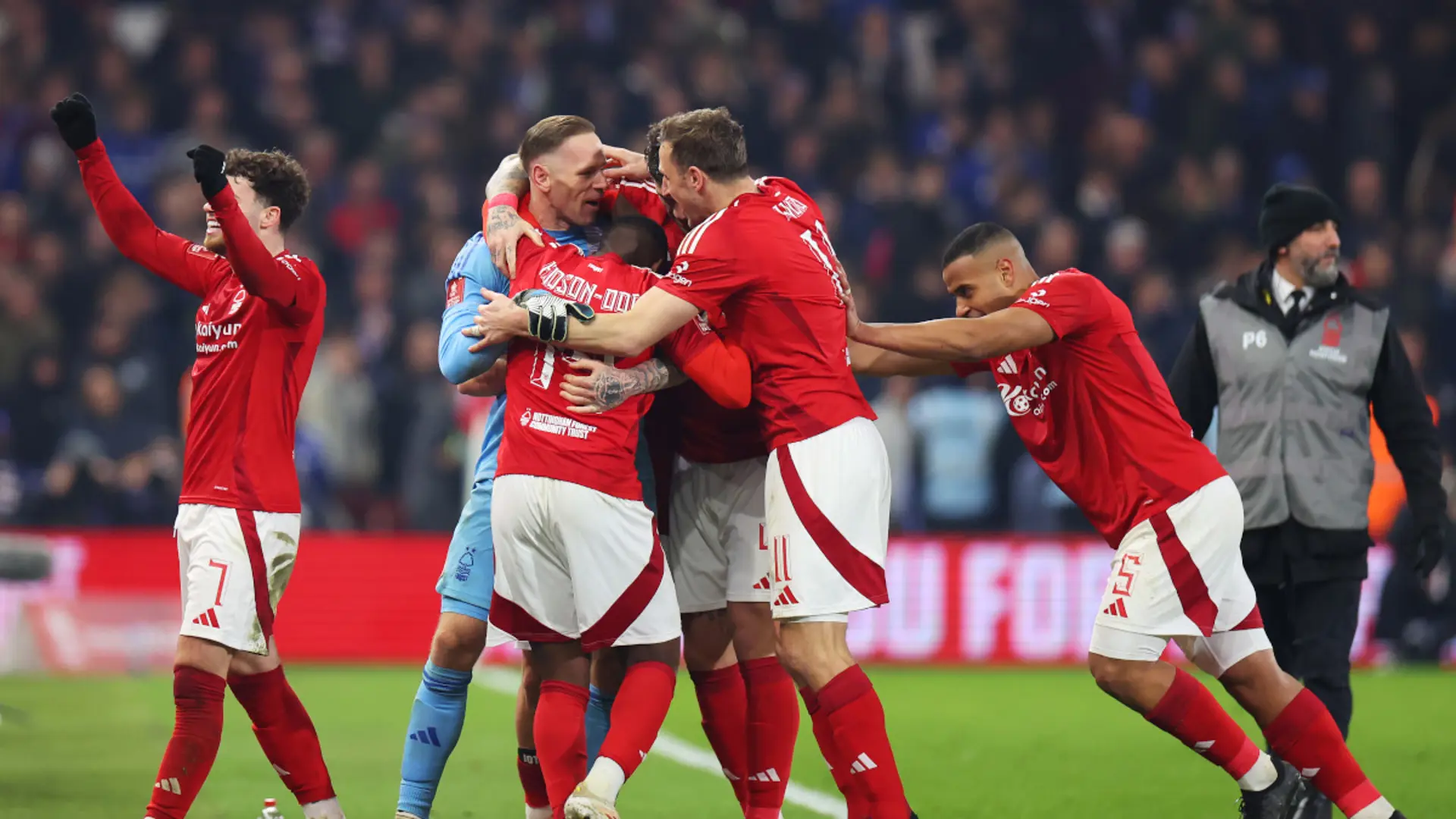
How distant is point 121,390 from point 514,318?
10.3 m

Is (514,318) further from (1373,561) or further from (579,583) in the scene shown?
(1373,561)

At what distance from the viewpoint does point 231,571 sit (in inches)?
249

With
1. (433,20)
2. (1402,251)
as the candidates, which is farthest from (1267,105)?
(433,20)

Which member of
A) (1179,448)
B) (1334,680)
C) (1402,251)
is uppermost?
(1402,251)

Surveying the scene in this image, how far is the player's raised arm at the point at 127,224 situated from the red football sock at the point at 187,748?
1.49 m

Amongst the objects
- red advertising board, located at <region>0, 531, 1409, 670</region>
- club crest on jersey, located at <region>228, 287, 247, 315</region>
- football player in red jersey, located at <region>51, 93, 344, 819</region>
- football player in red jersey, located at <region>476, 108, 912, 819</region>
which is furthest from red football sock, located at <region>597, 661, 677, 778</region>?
red advertising board, located at <region>0, 531, 1409, 670</region>

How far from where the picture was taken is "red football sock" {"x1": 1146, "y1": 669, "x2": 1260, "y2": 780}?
250 inches

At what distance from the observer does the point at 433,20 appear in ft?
61.2

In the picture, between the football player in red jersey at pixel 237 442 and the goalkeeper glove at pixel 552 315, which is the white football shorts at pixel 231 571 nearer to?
the football player in red jersey at pixel 237 442

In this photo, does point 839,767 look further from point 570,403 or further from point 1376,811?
point 1376,811

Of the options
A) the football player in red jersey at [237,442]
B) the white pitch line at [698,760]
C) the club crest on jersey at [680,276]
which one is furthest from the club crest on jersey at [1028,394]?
the football player in red jersey at [237,442]

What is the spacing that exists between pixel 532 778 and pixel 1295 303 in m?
3.84

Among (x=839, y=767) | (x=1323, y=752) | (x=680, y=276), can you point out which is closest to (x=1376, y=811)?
(x=1323, y=752)

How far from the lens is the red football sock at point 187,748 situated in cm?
623
